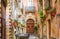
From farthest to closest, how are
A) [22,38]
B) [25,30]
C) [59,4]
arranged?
[25,30]
[22,38]
[59,4]

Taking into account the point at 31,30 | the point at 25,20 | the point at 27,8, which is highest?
the point at 27,8

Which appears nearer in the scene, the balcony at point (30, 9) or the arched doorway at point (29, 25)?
the balcony at point (30, 9)

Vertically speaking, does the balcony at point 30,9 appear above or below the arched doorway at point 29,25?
above

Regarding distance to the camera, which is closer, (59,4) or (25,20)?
(59,4)

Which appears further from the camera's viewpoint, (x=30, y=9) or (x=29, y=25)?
(x=29, y=25)

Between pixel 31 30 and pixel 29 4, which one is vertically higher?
pixel 29 4

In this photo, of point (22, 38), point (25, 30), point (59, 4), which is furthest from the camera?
point (25, 30)

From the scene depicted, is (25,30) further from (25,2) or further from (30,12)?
(25,2)

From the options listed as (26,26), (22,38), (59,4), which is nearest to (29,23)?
(26,26)

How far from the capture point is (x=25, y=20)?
96.5ft

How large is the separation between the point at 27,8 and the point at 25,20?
2370mm

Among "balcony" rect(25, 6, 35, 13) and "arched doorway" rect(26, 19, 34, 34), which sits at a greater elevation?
"balcony" rect(25, 6, 35, 13)

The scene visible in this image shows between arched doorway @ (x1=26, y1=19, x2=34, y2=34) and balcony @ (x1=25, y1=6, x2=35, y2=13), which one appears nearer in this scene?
balcony @ (x1=25, y1=6, x2=35, y2=13)

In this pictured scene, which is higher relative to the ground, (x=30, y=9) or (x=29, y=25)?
(x=30, y=9)
